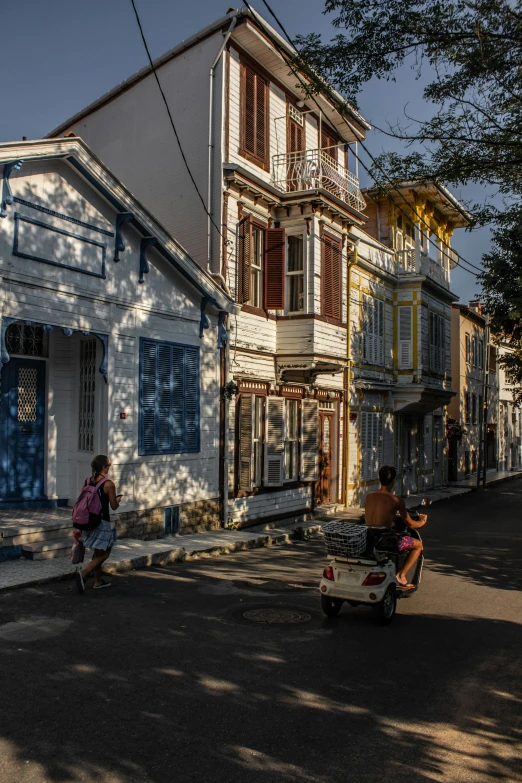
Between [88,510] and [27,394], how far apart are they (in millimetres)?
4196

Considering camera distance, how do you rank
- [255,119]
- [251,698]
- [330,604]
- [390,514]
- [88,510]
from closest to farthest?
[251,698]
[330,604]
[390,514]
[88,510]
[255,119]

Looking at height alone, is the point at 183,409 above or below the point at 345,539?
above

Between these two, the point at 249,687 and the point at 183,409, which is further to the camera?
the point at 183,409

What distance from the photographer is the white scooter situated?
26.6 feet

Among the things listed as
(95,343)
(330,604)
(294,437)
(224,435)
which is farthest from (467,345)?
(330,604)

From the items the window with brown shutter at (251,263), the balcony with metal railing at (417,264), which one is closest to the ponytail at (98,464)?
the window with brown shutter at (251,263)

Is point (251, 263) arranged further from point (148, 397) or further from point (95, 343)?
point (95, 343)

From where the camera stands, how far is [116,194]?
41.0ft

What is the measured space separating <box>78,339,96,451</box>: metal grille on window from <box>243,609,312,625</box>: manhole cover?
5.34 metres

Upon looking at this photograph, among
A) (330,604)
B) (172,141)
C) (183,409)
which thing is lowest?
(330,604)

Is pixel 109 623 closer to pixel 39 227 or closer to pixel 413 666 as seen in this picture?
pixel 413 666

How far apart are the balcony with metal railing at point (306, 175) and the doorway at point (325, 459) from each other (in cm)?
633

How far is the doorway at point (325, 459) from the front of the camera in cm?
2055

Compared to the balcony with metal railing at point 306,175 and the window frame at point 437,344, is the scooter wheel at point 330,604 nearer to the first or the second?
the balcony with metal railing at point 306,175
